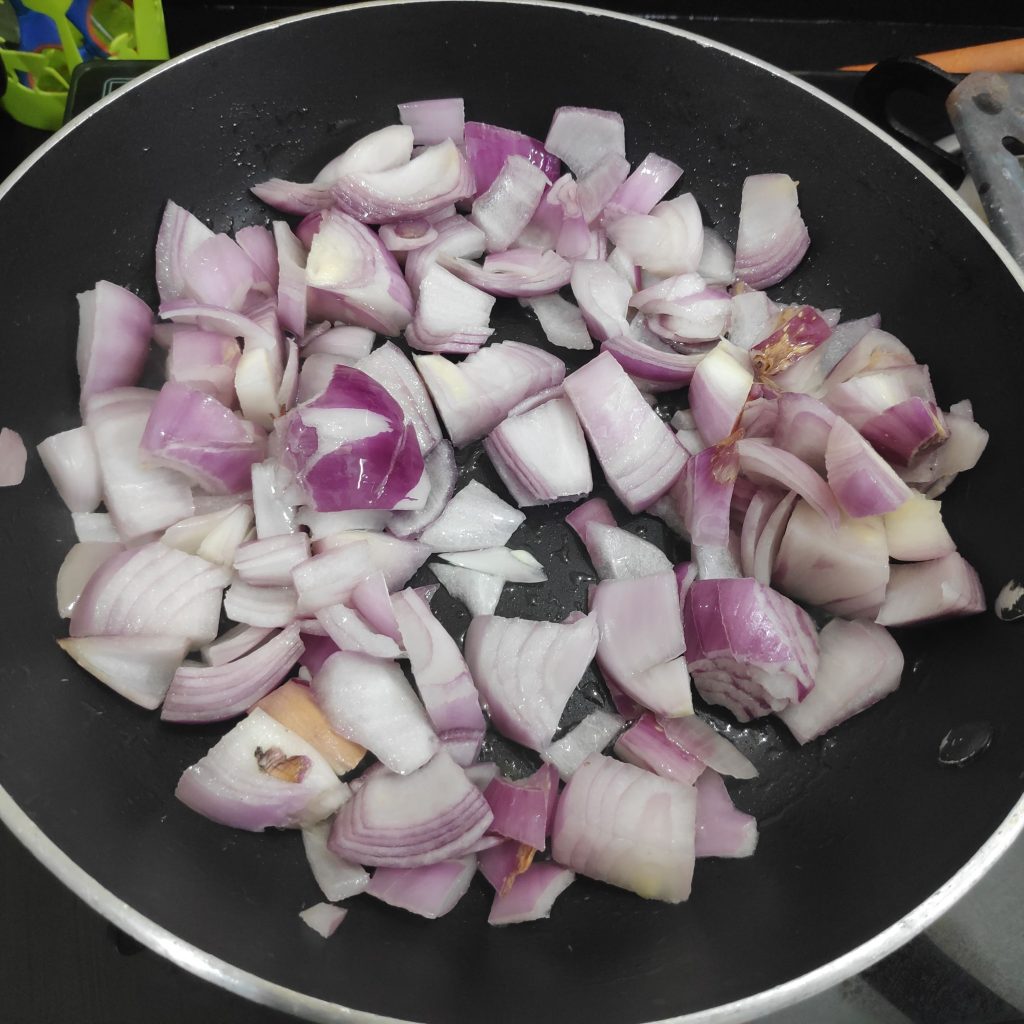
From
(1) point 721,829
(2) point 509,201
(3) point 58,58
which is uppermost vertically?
(3) point 58,58

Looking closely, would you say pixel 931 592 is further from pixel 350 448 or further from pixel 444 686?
pixel 350 448

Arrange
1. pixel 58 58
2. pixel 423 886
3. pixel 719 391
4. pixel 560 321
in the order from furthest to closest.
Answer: pixel 58 58, pixel 560 321, pixel 719 391, pixel 423 886

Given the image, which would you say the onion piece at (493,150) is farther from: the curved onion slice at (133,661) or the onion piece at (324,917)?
the onion piece at (324,917)

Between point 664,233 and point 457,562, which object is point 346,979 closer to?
point 457,562

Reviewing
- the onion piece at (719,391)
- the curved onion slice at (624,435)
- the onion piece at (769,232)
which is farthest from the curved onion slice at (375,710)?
the onion piece at (769,232)

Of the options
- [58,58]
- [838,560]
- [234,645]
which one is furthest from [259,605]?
[58,58]

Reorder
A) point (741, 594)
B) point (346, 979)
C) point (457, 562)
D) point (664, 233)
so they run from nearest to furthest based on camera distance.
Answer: point (346, 979) → point (741, 594) → point (457, 562) → point (664, 233)

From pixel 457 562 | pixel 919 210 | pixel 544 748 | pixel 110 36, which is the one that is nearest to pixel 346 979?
pixel 544 748
